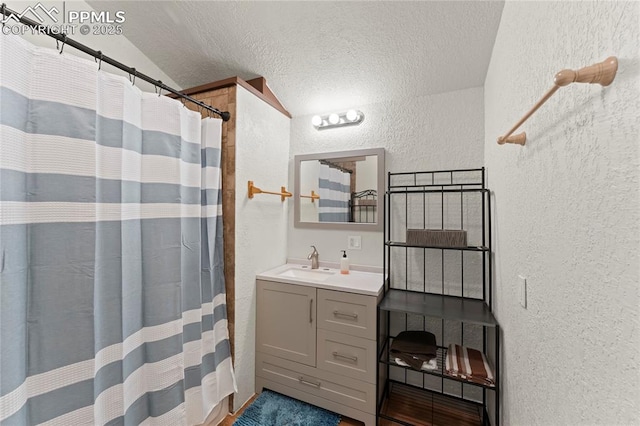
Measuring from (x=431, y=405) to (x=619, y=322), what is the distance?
1.76 m

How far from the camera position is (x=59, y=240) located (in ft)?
3.29

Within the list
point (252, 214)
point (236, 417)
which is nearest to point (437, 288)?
point (252, 214)

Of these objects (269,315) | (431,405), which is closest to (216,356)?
(269,315)

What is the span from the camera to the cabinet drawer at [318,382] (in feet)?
5.35

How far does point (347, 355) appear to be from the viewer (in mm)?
1683

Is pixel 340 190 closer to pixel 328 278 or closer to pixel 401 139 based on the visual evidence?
pixel 401 139

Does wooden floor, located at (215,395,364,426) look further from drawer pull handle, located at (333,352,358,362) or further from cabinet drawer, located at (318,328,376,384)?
drawer pull handle, located at (333,352,358,362)

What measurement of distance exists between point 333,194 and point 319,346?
3.82ft

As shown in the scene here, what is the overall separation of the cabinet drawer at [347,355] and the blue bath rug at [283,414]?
0.91 ft

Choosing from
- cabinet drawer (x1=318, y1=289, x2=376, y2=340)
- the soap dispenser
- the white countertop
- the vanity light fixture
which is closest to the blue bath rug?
cabinet drawer (x1=318, y1=289, x2=376, y2=340)

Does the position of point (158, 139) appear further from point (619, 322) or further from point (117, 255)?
point (619, 322)

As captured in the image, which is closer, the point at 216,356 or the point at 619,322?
the point at 619,322

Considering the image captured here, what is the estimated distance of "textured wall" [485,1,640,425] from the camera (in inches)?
17.9

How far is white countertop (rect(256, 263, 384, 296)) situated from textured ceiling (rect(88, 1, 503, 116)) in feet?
4.52
